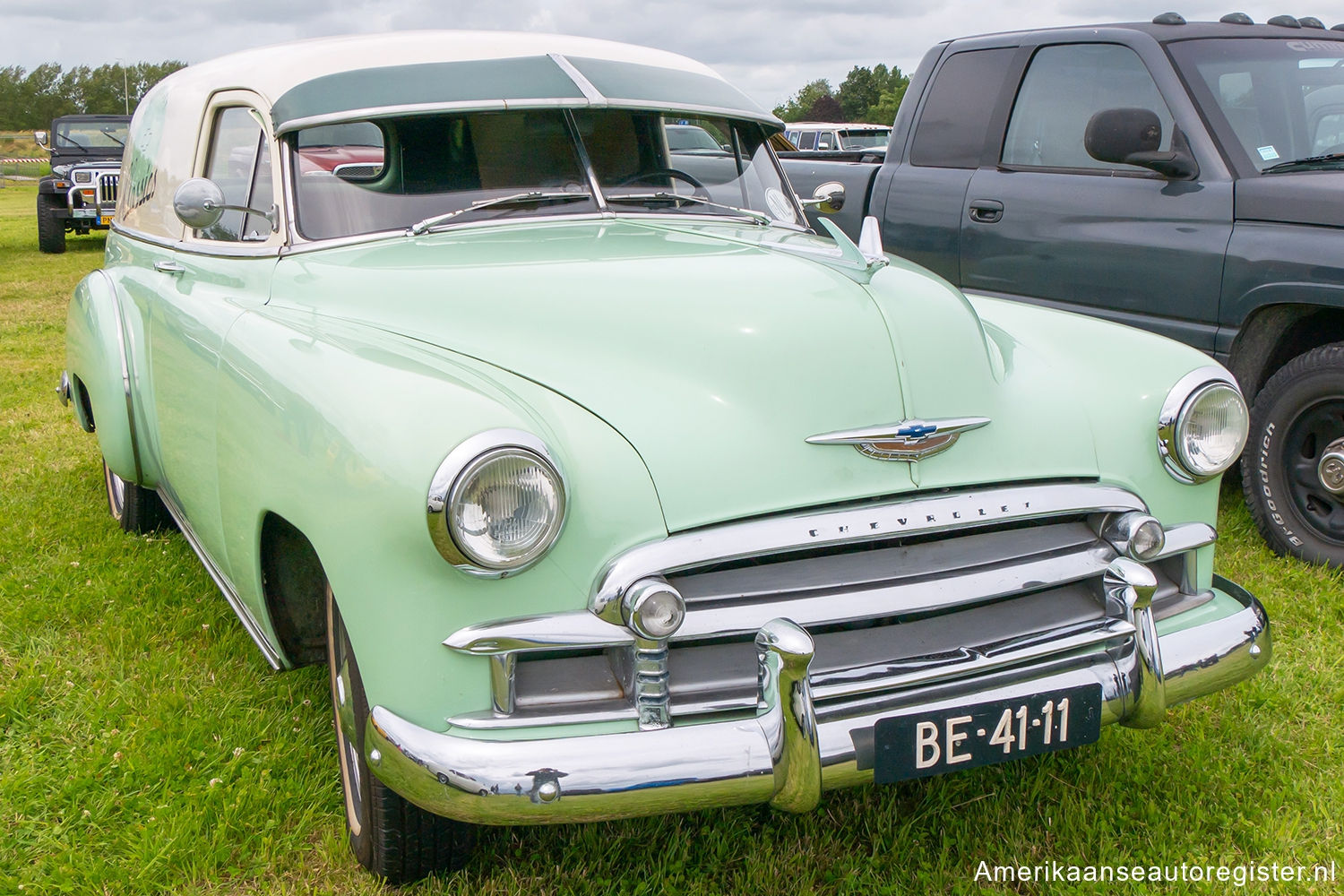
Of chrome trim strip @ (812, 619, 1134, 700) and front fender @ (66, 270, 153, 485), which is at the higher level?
front fender @ (66, 270, 153, 485)

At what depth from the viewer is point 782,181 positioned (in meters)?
3.59

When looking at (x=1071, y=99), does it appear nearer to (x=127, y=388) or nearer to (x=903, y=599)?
(x=903, y=599)

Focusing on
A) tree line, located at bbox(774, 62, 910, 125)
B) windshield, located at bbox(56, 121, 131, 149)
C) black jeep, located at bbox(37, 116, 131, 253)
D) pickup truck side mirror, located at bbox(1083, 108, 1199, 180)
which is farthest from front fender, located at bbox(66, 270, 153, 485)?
tree line, located at bbox(774, 62, 910, 125)

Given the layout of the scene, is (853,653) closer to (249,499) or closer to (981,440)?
(981,440)

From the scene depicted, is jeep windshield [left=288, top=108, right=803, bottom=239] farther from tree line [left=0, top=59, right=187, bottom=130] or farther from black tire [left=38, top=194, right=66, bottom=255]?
tree line [left=0, top=59, right=187, bottom=130]

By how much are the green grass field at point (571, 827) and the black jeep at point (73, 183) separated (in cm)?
1298

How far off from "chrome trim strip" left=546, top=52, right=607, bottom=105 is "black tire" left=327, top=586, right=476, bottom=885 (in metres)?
1.53

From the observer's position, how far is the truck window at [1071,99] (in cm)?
443

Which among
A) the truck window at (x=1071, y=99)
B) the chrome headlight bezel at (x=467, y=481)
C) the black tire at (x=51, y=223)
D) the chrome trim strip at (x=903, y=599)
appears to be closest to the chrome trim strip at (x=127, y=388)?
the chrome headlight bezel at (x=467, y=481)

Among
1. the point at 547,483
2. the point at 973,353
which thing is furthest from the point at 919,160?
the point at 547,483

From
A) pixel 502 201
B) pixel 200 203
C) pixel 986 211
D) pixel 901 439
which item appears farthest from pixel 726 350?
pixel 986 211

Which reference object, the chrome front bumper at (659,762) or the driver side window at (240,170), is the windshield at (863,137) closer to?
the driver side window at (240,170)

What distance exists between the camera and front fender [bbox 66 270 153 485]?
11.6 feet

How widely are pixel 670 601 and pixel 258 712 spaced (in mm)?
1592
